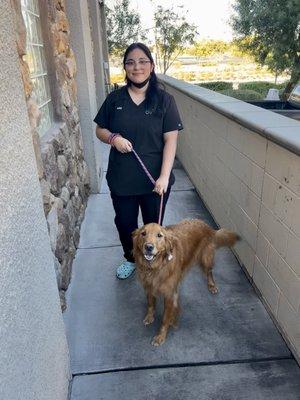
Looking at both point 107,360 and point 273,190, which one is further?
point 273,190

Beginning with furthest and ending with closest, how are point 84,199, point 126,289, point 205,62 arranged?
point 205,62
point 84,199
point 126,289

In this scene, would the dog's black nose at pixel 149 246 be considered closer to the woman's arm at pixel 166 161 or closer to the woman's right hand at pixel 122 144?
the woman's arm at pixel 166 161

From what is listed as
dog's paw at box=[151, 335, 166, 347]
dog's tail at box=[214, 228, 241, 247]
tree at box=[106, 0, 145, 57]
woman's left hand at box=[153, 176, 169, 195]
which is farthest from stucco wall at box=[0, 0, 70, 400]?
tree at box=[106, 0, 145, 57]

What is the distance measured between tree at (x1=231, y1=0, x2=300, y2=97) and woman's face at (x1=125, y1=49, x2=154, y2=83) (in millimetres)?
11817

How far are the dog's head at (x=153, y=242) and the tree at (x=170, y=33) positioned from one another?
51.5 feet

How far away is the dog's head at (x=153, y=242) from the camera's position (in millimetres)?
2555

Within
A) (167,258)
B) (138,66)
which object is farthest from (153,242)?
(138,66)

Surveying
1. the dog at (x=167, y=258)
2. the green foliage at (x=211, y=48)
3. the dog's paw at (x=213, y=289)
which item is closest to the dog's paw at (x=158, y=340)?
the dog at (x=167, y=258)

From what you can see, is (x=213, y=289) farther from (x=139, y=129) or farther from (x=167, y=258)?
(x=139, y=129)

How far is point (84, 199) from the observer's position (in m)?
4.91

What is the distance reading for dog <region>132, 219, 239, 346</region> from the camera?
261 cm

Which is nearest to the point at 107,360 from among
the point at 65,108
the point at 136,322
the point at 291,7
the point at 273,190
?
the point at 136,322

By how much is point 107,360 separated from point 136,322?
44cm

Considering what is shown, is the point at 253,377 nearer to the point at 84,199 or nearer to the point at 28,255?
the point at 28,255
